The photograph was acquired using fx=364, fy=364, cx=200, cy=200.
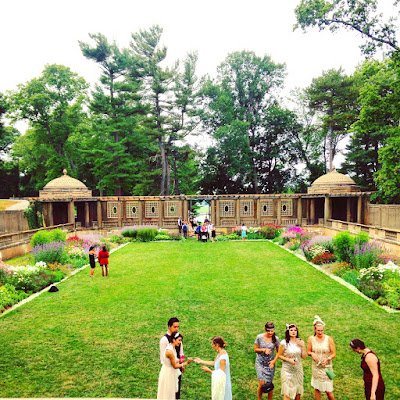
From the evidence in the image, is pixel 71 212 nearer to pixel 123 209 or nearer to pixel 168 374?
pixel 123 209

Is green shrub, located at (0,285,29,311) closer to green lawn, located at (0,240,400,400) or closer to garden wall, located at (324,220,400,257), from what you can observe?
green lawn, located at (0,240,400,400)

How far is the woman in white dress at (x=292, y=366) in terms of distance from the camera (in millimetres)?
5375

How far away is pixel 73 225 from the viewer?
1080 inches

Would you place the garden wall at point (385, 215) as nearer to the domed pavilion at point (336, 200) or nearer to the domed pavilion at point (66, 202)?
the domed pavilion at point (336, 200)

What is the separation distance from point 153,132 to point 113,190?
1028 centimetres

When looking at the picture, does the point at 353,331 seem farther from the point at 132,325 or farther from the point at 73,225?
the point at 73,225

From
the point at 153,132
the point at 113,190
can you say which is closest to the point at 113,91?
the point at 153,132

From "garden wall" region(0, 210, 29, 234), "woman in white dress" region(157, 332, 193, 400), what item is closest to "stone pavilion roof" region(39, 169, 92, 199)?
"garden wall" region(0, 210, 29, 234)

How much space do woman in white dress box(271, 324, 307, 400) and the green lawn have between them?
85cm

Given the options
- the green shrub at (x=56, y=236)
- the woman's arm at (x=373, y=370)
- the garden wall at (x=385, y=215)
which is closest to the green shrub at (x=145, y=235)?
the green shrub at (x=56, y=236)

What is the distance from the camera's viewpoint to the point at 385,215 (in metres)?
25.4

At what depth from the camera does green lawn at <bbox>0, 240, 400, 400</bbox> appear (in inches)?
250

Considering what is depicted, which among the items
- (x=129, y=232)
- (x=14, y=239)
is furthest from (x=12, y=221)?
(x=129, y=232)

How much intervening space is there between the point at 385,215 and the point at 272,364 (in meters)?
23.2
